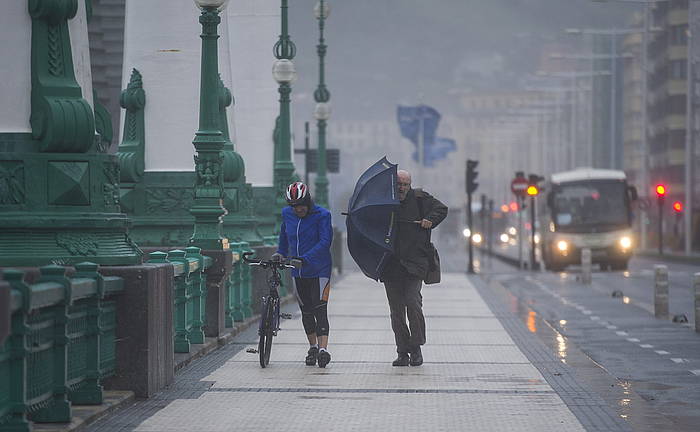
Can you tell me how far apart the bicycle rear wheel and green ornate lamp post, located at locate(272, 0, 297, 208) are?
1552 centimetres

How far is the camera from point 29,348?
32.9 ft

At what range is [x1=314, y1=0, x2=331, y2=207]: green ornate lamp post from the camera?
140ft

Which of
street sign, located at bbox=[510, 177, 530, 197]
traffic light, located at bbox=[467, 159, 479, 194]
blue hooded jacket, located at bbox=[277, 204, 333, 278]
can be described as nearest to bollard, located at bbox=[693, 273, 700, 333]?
blue hooded jacket, located at bbox=[277, 204, 333, 278]

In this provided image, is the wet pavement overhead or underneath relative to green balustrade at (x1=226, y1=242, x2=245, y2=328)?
underneath

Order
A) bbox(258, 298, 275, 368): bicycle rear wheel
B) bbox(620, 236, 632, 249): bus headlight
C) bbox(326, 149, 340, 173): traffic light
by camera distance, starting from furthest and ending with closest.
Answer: bbox(620, 236, 632, 249): bus headlight → bbox(326, 149, 340, 173): traffic light → bbox(258, 298, 275, 368): bicycle rear wheel

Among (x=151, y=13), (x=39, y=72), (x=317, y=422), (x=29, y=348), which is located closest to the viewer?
(x=29, y=348)

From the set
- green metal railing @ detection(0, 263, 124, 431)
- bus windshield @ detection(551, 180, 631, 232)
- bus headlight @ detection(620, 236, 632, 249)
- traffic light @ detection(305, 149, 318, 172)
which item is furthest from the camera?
bus windshield @ detection(551, 180, 631, 232)

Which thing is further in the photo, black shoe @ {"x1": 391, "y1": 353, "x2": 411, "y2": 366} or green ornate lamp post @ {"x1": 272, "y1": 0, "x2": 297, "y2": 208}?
green ornate lamp post @ {"x1": 272, "y1": 0, "x2": 297, "y2": 208}

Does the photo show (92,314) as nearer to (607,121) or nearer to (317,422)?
(317,422)

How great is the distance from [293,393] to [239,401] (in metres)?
0.73

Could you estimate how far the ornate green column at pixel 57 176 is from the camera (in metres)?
12.3

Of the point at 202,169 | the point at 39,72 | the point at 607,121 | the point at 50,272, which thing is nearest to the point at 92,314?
the point at 50,272

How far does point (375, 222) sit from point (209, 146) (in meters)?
3.93

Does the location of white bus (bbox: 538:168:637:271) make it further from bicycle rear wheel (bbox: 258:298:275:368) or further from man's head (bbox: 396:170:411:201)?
bicycle rear wheel (bbox: 258:298:275:368)
